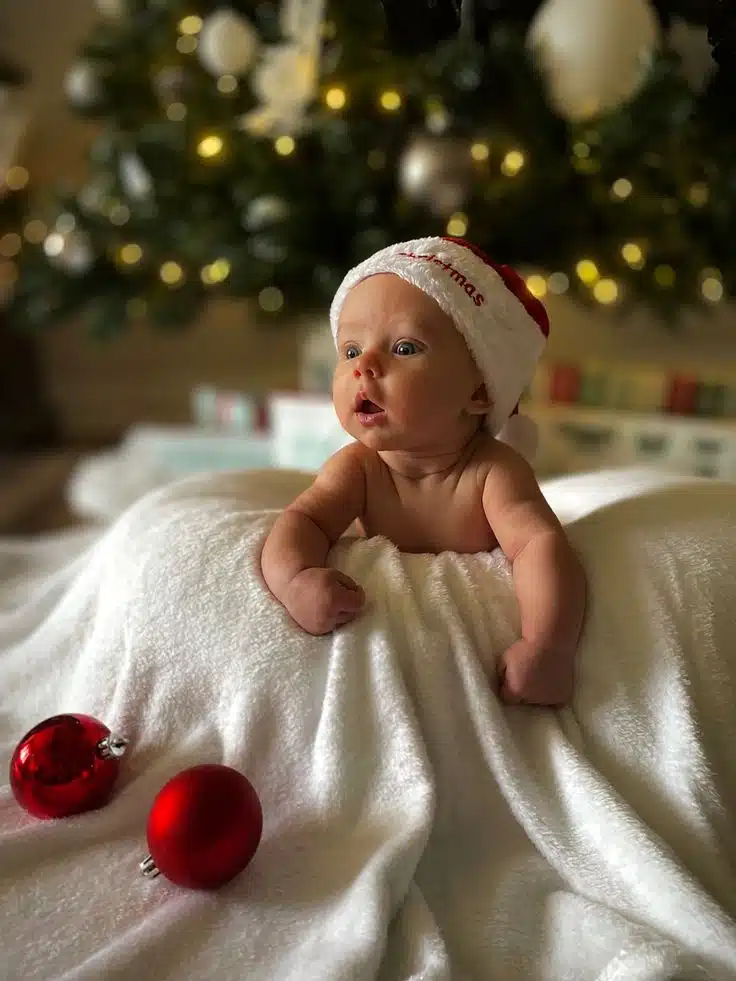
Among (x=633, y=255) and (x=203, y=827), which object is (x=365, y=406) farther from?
(x=633, y=255)

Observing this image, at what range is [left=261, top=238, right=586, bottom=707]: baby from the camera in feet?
2.19

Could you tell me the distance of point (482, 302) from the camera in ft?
2.31

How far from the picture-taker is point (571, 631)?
66 centimetres

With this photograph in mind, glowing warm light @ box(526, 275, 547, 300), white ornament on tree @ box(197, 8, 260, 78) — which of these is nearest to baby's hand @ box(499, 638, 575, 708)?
glowing warm light @ box(526, 275, 547, 300)

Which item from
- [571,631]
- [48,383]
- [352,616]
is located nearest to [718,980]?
[571,631]

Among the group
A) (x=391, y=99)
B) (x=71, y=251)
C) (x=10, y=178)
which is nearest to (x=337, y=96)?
(x=391, y=99)

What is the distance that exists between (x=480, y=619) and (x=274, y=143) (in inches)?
43.4

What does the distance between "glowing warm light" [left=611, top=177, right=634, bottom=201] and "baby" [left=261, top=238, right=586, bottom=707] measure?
2.68 ft

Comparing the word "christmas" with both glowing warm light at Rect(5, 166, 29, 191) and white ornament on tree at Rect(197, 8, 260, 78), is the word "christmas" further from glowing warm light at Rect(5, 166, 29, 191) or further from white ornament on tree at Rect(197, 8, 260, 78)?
glowing warm light at Rect(5, 166, 29, 191)

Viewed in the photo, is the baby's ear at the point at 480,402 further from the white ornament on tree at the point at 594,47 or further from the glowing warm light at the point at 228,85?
the glowing warm light at the point at 228,85

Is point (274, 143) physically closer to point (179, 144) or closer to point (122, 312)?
point (179, 144)

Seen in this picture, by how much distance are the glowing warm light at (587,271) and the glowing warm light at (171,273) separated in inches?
30.6

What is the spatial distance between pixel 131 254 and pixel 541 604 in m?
1.32

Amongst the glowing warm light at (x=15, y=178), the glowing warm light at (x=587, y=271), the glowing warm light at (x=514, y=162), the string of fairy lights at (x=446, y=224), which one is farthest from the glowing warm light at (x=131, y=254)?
the glowing warm light at (x=587, y=271)
